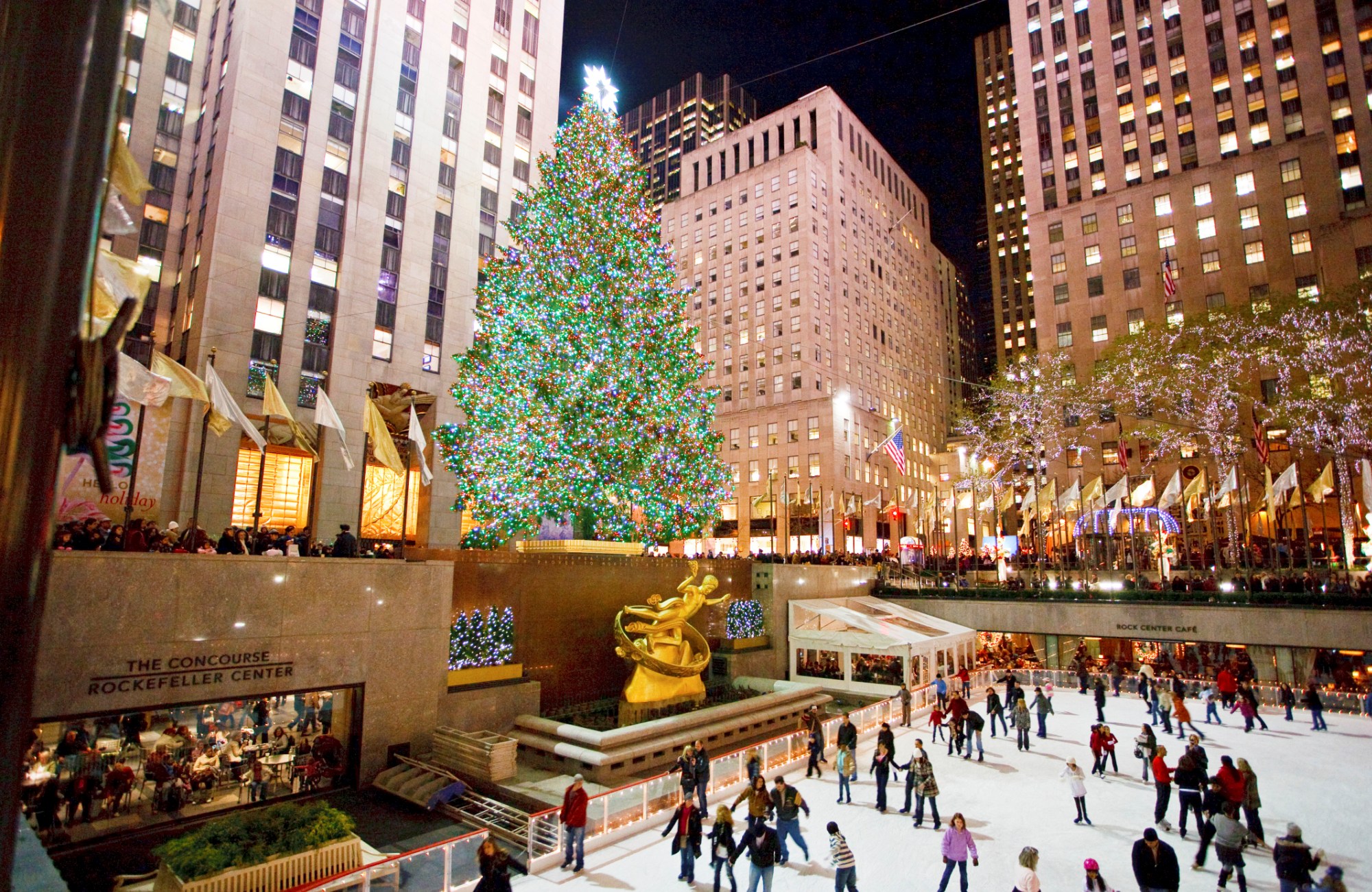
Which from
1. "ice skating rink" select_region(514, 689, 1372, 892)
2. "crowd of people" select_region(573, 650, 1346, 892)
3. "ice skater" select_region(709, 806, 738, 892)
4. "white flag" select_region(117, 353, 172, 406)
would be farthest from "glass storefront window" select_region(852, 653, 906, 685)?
"white flag" select_region(117, 353, 172, 406)

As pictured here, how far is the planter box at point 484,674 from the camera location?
18.0 m

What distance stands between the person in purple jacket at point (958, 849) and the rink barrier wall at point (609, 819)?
5276 millimetres

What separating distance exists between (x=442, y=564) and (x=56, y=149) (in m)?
17.3

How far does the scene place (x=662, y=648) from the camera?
20.7 meters

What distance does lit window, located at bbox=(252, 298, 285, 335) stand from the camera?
31734 millimetres

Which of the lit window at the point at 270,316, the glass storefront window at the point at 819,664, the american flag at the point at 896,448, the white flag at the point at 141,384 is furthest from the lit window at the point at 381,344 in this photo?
the american flag at the point at 896,448

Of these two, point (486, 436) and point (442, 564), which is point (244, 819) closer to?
point (442, 564)

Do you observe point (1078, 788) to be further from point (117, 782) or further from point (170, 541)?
point (170, 541)

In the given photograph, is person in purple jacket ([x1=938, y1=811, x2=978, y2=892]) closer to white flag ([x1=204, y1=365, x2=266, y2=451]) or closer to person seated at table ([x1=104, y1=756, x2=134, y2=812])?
person seated at table ([x1=104, y1=756, x2=134, y2=812])

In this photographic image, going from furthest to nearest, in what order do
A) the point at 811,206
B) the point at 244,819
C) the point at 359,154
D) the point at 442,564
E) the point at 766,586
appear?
the point at 811,206 < the point at 359,154 < the point at 766,586 < the point at 442,564 < the point at 244,819

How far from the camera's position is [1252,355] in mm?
42250

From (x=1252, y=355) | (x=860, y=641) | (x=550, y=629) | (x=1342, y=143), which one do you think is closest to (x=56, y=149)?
(x=550, y=629)

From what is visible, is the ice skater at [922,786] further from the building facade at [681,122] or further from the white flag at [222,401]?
the building facade at [681,122]

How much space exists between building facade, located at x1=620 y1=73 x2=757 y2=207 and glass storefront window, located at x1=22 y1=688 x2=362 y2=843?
111 metres
